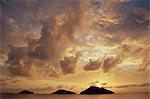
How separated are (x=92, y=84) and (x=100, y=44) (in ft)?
1.18

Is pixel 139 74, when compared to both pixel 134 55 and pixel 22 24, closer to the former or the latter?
pixel 134 55

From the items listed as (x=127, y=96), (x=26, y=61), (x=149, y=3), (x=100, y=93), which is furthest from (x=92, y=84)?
(x=149, y=3)

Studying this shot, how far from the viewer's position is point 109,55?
3.47 m

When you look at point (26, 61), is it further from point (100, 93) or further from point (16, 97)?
point (100, 93)

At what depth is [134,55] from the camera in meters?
3.48

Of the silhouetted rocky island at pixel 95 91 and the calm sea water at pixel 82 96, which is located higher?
the silhouetted rocky island at pixel 95 91

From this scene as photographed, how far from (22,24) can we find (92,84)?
81cm

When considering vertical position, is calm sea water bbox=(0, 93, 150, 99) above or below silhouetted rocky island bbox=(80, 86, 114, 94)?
below

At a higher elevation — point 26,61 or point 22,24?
point 22,24

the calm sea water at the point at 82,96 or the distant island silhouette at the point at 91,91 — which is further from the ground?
the distant island silhouette at the point at 91,91

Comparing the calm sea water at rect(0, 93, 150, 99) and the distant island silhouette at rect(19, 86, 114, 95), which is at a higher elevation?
the distant island silhouette at rect(19, 86, 114, 95)

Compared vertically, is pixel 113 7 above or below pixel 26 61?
above

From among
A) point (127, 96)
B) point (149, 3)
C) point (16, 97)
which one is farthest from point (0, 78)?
point (149, 3)

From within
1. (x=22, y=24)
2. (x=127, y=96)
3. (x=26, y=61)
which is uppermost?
(x=22, y=24)
